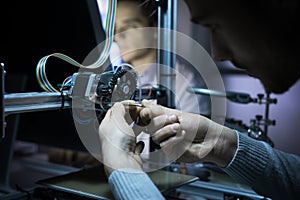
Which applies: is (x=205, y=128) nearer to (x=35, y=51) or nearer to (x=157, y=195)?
(x=157, y=195)

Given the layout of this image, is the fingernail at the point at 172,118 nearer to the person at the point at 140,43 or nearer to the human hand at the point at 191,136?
the human hand at the point at 191,136

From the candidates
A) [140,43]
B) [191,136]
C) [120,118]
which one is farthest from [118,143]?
[140,43]

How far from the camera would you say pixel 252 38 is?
0.44 meters

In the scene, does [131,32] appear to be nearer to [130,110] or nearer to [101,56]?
[101,56]

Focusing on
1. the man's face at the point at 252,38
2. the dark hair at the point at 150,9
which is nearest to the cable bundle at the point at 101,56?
the dark hair at the point at 150,9

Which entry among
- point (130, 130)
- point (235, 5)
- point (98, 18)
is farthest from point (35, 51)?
point (235, 5)

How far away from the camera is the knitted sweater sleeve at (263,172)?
0.72 meters

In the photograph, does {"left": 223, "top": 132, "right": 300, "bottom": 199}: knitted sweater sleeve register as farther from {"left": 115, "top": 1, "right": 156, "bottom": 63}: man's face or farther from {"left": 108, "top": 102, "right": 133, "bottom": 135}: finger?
{"left": 115, "top": 1, "right": 156, "bottom": 63}: man's face

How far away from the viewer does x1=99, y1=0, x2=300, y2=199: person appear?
1.33ft

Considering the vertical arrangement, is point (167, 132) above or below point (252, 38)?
below

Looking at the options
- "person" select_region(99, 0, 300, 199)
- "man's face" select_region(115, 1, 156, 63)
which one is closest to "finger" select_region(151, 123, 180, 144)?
"person" select_region(99, 0, 300, 199)

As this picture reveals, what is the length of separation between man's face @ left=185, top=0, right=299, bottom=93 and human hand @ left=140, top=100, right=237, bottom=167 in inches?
8.3

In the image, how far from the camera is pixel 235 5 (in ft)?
1.37

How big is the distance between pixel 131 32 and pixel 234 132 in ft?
1.41
